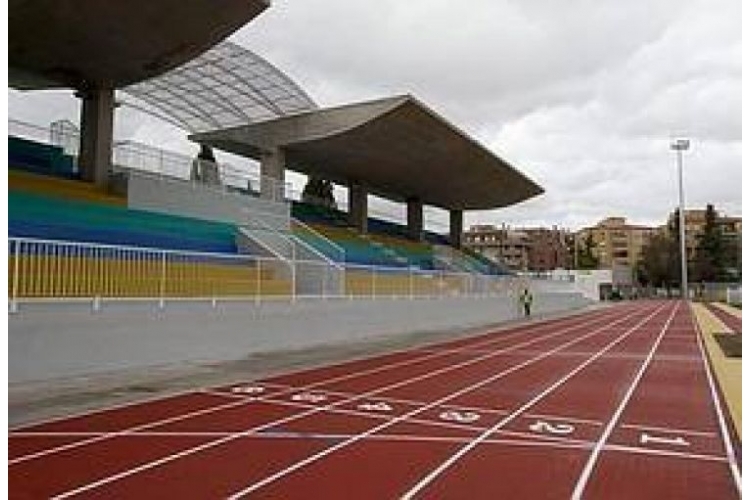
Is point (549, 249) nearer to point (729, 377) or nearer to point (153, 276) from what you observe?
point (729, 377)

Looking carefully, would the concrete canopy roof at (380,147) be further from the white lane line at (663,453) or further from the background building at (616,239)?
the background building at (616,239)

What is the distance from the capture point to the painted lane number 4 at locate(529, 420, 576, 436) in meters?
10.0

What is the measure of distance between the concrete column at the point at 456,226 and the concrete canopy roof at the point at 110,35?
37902mm

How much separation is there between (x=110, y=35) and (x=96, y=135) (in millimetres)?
4312

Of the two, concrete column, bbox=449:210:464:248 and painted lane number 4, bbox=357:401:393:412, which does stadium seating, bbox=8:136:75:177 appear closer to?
painted lane number 4, bbox=357:401:393:412

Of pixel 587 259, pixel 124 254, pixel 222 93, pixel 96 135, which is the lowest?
pixel 124 254

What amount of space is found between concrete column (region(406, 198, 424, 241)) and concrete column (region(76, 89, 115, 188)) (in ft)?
95.6

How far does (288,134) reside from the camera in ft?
125

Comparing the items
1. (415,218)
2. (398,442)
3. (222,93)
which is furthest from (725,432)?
(415,218)

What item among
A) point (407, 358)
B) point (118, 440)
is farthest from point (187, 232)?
point (118, 440)

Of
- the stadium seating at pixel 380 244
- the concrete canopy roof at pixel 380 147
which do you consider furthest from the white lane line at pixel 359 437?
the concrete canopy roof at pixel 380 147

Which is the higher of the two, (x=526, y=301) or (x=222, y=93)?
(x=222, y=93)

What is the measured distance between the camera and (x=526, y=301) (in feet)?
142

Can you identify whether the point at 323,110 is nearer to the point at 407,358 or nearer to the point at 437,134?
the point at 437,134
